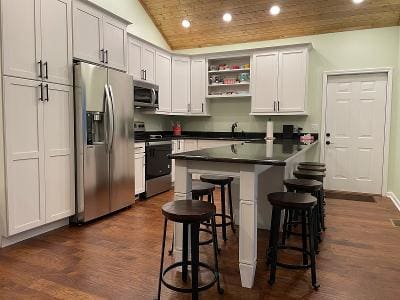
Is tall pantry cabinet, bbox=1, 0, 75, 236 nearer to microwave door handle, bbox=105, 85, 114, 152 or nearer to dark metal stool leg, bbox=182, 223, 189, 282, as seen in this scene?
microwave door handle, bbox=105, 85, 114, 152

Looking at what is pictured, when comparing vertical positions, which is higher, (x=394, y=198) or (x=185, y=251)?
(x=185, y=251)

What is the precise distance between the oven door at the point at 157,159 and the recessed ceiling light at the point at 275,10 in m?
2.76

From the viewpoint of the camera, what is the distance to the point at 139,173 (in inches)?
178

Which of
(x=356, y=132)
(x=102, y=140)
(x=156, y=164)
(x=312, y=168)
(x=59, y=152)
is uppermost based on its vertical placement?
(x=356, y=132)

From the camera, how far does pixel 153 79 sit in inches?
208

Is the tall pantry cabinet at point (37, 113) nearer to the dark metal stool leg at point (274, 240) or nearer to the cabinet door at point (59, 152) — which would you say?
the cabinet door at point (59, 152)

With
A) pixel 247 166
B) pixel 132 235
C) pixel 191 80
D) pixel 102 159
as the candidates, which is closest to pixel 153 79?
pixel 191 80

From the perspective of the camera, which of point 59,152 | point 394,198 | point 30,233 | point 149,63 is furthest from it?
point 149,63

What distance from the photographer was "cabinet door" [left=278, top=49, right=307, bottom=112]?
511 cm

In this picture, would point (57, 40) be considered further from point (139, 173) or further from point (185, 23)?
point (185, 23)

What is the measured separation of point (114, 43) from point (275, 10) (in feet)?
8.73

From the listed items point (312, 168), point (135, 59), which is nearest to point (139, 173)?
point (135, 59)

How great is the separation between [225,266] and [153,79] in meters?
3.72

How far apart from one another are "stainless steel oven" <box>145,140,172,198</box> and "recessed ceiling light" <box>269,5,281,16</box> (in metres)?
2.74
